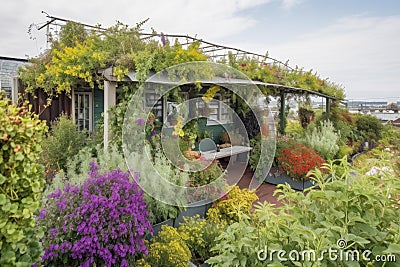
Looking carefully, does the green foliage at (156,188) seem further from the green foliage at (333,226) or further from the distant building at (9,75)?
the distant building at (9,75)

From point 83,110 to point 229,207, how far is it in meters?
3.84

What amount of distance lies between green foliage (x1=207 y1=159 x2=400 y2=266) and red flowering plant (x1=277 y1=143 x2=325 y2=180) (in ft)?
15.0

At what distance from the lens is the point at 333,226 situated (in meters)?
1.21

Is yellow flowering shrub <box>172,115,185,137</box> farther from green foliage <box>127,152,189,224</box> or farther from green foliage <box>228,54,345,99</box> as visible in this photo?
green foliage <box>228,54,345,99</box>

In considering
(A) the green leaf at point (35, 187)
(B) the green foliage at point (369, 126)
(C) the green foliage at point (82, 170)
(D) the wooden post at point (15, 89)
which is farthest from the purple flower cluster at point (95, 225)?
(B) the green foliage at point (369, 126)

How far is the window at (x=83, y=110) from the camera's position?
247 inches

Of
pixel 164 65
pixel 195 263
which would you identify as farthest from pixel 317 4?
pixel 195 263

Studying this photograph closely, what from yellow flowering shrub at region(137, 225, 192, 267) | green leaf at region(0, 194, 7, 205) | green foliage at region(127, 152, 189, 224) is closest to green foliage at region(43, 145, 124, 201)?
green foliage at region(127, 152, 189, 224)

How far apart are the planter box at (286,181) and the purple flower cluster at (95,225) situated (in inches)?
167

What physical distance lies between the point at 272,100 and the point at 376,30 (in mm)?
2898

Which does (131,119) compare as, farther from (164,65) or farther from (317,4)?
(317,4)

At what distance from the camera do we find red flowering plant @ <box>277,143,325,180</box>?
5977 mm

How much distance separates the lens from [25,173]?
1.34 metres

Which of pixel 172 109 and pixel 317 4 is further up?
pixel 317 4
